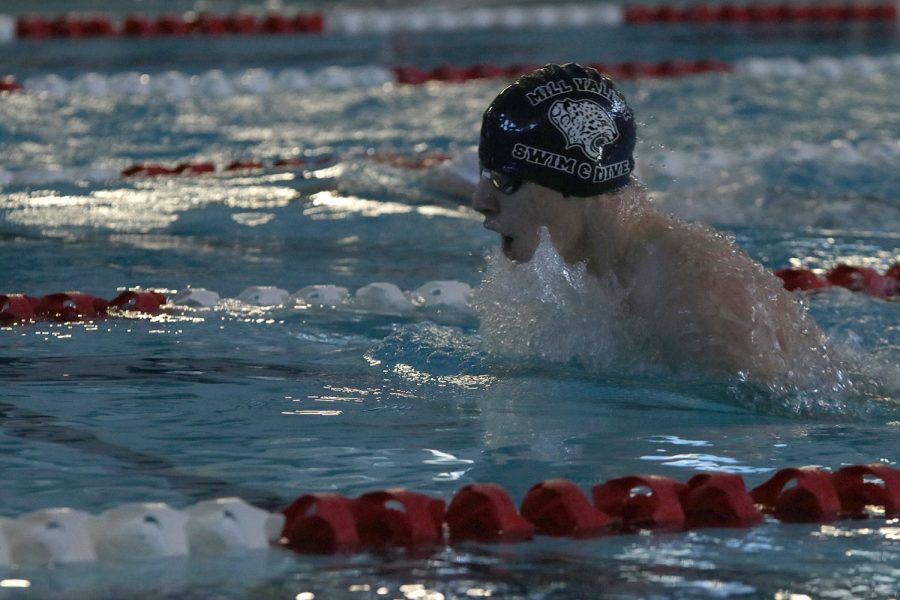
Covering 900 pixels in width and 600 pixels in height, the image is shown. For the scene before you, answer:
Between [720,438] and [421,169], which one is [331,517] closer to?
[720,438]

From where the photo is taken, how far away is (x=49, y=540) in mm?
2412

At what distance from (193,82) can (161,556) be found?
7214mm

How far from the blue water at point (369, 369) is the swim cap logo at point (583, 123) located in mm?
545

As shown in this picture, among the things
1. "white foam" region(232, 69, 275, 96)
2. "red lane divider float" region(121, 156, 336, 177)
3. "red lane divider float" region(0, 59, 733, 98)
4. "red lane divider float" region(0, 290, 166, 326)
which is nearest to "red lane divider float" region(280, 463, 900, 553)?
"red lane divider float" region(0, 290, 166, 326)

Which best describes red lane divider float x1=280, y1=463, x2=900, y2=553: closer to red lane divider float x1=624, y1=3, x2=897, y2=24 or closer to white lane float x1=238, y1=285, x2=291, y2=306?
white lane float x1=238, y1=285, x2=291, y2=306

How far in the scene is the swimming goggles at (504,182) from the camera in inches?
141

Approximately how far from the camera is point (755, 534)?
2.65 meters

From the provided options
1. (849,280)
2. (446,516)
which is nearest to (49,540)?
(446,516)

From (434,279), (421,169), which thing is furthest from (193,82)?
(434,279)

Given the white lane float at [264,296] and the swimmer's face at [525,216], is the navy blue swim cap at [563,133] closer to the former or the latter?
the swimmer's face at [525,216]

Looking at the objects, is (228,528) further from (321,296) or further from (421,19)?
(421,19)

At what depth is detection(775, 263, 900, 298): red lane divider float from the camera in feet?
16.4

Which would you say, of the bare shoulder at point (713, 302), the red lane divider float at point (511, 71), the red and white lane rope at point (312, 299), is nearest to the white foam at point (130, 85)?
the red lane divider float at point (511, 71)

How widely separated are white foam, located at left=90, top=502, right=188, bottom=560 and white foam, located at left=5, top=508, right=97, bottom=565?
0.09 ft
